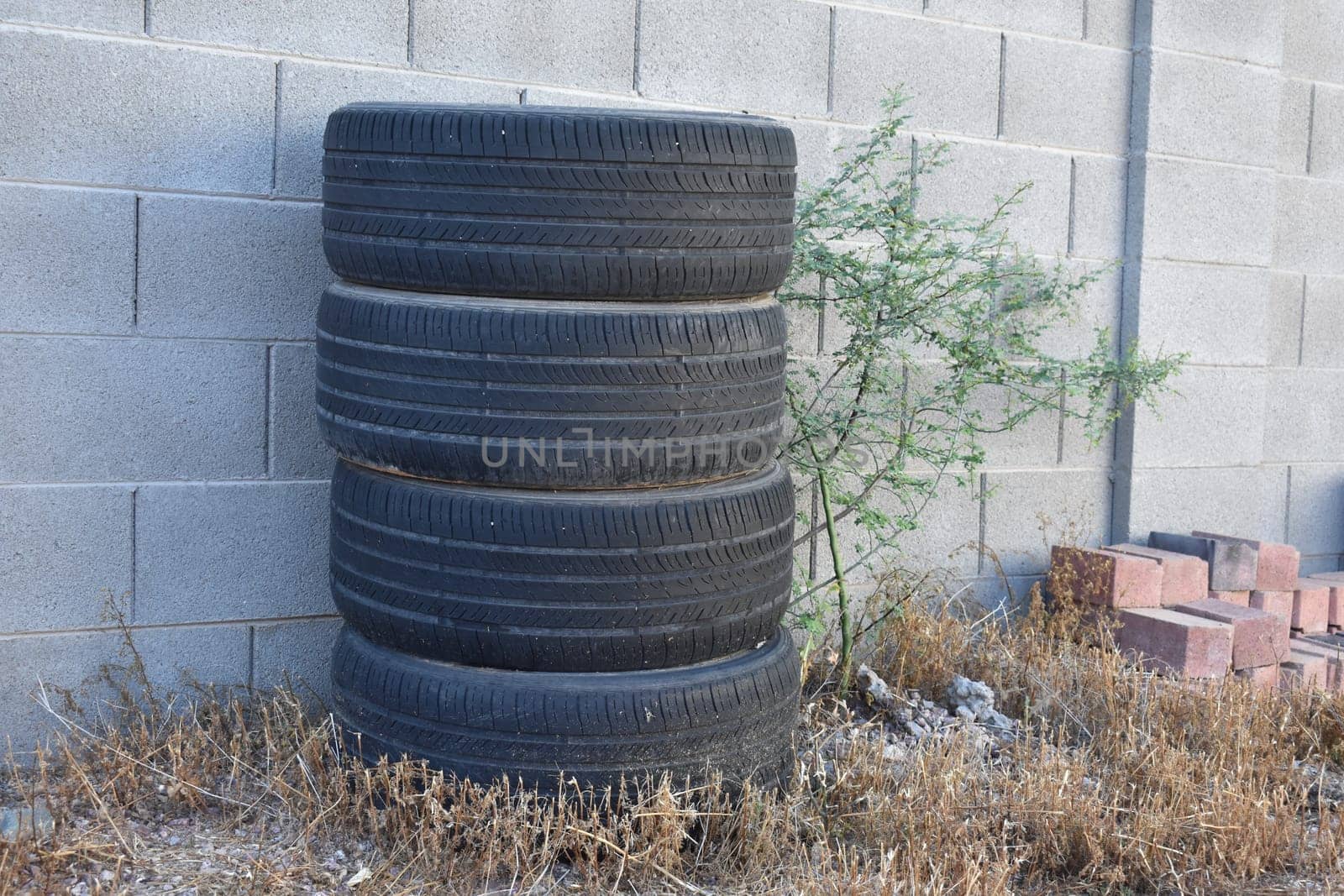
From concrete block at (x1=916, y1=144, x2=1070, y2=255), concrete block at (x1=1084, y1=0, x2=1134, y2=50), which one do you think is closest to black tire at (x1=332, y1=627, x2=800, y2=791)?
concrete block at (x1=916, y1=144, x2=1070, y2=255)

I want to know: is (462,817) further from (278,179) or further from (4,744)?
(278,179)

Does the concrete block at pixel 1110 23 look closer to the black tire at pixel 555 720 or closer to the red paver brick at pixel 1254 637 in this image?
the red paver brick at pixel 1254 637

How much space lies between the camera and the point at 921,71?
438cm

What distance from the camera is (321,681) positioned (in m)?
3.72

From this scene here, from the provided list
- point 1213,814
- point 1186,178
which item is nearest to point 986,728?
point 1213,814

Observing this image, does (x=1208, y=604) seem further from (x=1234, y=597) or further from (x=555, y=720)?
(x=555, y=720)

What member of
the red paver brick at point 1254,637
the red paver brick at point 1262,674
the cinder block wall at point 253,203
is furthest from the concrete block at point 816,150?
the red paver brick at point 1262,674

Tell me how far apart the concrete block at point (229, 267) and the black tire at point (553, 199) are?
662 mm

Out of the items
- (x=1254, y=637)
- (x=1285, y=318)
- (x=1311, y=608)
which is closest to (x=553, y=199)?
(x=1254, y=637)

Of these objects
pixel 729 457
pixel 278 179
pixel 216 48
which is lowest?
pixel 729 457

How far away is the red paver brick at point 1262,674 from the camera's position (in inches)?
173

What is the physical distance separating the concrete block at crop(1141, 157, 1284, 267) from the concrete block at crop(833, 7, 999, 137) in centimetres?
77

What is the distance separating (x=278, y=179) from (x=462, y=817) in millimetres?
1831

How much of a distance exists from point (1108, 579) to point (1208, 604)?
456 millimetres
